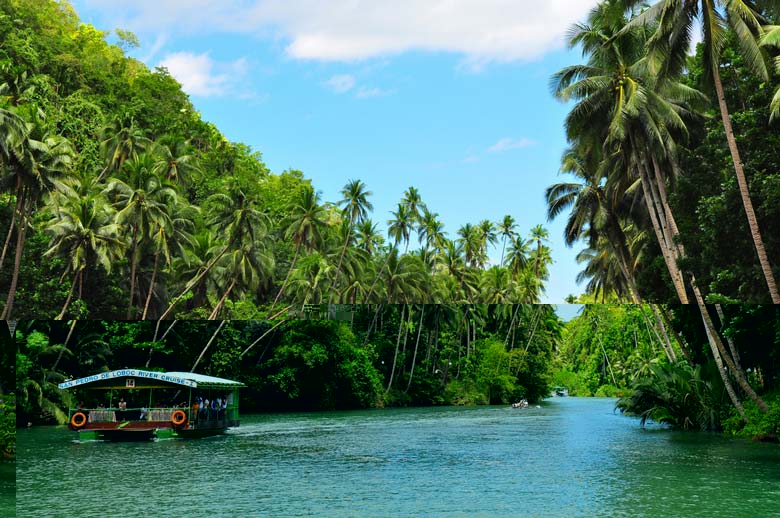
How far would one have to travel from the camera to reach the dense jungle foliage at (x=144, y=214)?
133 ft

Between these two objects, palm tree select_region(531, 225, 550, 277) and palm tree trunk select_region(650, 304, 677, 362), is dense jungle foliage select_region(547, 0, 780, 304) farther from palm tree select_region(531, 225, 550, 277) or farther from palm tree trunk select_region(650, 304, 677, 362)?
palm tree select_region(531, 225, 550, 277)

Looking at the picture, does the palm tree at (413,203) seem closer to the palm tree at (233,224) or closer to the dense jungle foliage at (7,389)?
the palm tree at (233,224)

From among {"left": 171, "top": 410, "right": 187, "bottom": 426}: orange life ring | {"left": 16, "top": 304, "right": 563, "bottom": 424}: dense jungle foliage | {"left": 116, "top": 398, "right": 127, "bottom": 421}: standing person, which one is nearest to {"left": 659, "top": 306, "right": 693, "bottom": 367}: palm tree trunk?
{"left": 16, "top": 304, "right": 563, "bottom": 424}: dense jungle foliage

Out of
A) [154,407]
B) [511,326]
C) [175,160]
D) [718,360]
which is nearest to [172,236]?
[175,160]

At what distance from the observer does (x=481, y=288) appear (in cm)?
6725

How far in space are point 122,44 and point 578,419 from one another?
53.0 meters

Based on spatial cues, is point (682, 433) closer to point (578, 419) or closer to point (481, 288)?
point (578, 419)

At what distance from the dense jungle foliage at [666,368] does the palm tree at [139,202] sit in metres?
26.7

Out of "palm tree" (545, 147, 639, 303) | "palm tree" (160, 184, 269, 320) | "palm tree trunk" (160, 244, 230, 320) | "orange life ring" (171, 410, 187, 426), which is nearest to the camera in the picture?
"orange life ring" (171, 410, 187, 426)

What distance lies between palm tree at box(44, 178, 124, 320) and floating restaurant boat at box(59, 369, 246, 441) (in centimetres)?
2077

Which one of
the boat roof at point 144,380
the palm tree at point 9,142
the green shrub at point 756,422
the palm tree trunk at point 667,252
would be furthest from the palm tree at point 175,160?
the green shrub at point 756,422

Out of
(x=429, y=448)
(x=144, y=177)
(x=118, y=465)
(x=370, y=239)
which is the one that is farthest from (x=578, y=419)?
(x=370, y=239)

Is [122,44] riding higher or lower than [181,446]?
higher

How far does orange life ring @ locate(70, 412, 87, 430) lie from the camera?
19.3 metres
